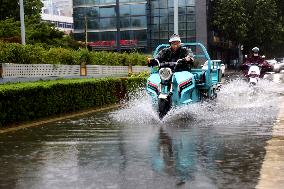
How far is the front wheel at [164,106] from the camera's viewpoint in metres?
11.3

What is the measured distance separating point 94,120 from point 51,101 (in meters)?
1.36

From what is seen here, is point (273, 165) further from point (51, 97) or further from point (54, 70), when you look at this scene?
point (54, 70)

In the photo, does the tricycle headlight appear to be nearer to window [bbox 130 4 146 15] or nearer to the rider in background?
the rider in background

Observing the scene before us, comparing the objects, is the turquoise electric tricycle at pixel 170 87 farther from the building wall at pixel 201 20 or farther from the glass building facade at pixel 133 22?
the glass building facade at pixel 133 22

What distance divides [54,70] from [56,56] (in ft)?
5.91

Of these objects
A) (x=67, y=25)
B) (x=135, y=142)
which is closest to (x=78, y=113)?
(x=135, y=142)

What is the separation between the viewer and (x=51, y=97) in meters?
12.8

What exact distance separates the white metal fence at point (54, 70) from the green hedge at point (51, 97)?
24.5 feet

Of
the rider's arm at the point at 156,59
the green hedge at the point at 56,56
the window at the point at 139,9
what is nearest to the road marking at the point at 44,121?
the rider's arm at the point at 156,59

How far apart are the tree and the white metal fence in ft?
69.8

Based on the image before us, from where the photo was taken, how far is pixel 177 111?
12.0m

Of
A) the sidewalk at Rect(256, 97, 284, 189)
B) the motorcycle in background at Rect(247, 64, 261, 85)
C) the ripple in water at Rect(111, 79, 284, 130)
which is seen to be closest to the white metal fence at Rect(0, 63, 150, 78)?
the motorcycle in background at Rect(247, 64, 261, 85)

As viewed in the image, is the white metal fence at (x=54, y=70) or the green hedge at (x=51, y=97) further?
the white metal fence at (x=54, y=70)

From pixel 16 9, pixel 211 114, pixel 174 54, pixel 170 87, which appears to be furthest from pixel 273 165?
pixel 16 9
